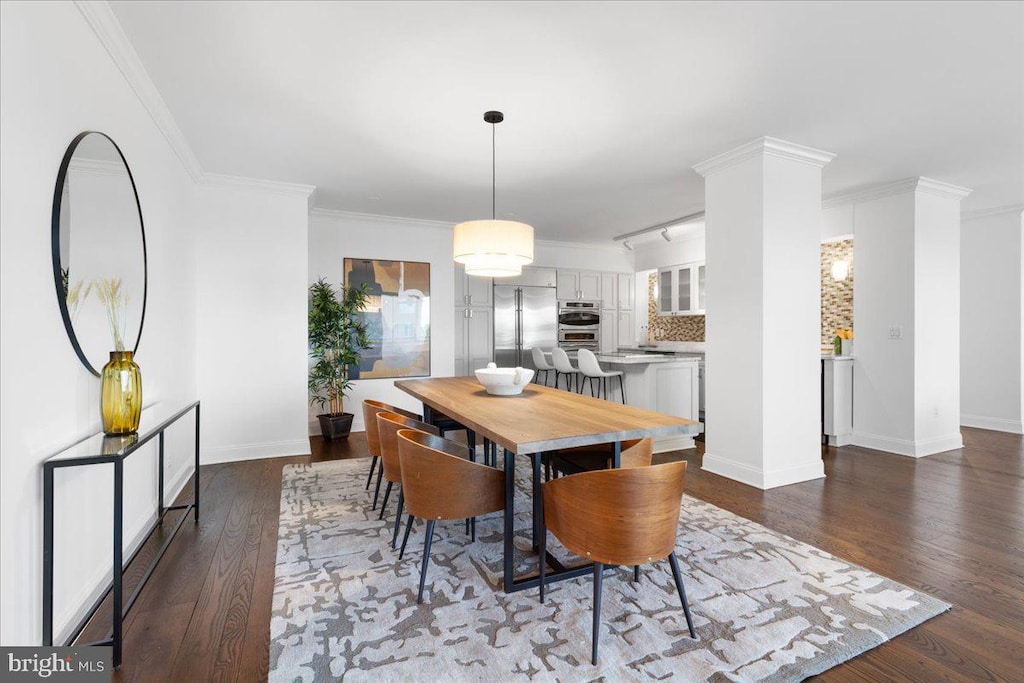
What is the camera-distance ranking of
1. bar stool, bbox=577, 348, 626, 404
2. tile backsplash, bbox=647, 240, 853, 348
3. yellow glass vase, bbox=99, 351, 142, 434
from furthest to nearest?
tile backsplash, bbox=647, 240, 853, 348 → bar stool, bbox=577, 348, 626, 404 → yellow glass vase, bbox=99, 351, 142, 434

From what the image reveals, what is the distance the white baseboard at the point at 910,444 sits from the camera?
4559 millimetres

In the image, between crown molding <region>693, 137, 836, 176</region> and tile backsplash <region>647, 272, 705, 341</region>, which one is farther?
tile backsplash <region>647, 272, 705, 341</region>

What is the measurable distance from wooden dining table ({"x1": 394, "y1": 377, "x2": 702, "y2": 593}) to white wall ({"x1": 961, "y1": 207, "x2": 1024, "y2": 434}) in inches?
221

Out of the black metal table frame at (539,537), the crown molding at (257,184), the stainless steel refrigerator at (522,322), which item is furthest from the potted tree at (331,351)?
the black metal table frame at (539,537)

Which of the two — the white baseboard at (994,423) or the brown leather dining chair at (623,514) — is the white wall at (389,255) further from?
the white baseboard at (994,423)

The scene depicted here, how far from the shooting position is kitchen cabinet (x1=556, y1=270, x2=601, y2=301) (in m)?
7.41

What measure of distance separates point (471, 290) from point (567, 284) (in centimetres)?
162

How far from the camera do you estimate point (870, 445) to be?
4.88 meters

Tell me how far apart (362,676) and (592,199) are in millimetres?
4548

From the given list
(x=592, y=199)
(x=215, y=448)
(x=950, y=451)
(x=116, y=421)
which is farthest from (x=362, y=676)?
(x=950, y=451)

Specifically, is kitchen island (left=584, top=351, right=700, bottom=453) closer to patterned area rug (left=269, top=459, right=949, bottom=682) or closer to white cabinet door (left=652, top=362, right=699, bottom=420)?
white cabinet door (left=652, top=362, right=699, bottom=420)

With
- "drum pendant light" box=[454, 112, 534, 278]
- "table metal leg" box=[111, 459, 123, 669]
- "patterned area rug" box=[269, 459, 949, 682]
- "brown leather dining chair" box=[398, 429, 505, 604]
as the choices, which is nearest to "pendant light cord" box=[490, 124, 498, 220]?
"drum pendant light" box=[454, 112, 534, 278]

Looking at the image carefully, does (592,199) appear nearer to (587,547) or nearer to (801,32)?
(801,32)

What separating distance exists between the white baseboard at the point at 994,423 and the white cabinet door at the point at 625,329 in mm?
4157
